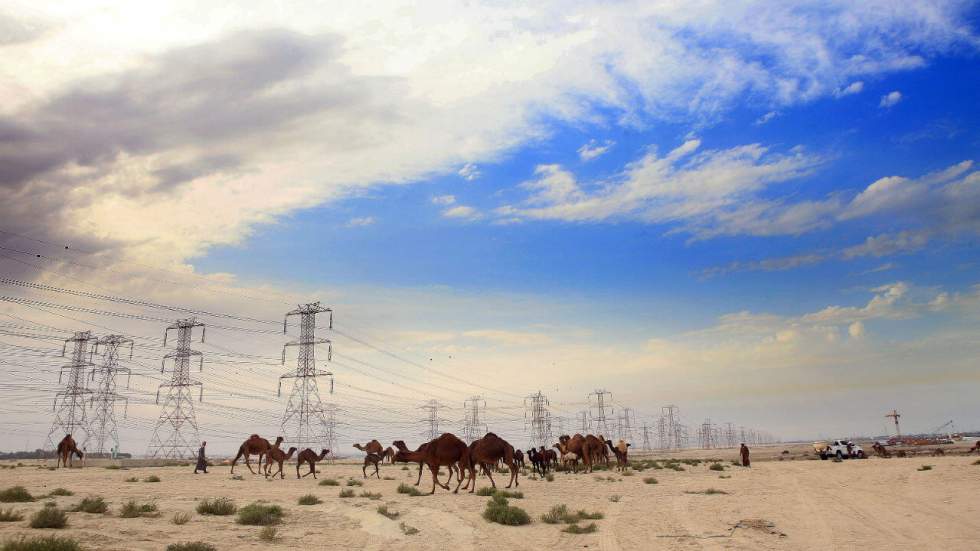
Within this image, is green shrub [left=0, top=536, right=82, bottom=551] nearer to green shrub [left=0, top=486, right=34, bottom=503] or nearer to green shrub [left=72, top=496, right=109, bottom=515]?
green shrub [left=72, top=496, right=109, bottom=515]

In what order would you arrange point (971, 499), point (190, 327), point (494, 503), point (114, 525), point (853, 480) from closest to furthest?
point (114, 525)
point (494, 503)
point (971, 499)
point (853, 480)
point (190, 327)

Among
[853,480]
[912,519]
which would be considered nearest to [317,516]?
[912,519]

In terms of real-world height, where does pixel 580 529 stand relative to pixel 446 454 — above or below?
below

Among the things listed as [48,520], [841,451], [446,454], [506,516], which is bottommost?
[841,451]

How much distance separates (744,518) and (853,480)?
20.2m

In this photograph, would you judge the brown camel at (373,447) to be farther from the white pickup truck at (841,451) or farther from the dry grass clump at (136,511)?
the white pickup truck at (841,451)

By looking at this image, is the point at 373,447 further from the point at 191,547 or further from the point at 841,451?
the point at 841,451

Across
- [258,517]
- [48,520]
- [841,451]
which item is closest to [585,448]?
[258,517]

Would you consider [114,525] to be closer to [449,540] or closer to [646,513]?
[449,540]

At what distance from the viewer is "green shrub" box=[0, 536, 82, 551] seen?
419 inches

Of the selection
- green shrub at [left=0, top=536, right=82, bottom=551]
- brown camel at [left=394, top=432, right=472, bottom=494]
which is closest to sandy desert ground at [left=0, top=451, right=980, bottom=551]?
green shrub at [left=0, top=536, right=82, bottom=551]

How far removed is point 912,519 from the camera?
18016 mm

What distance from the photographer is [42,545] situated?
10.9m

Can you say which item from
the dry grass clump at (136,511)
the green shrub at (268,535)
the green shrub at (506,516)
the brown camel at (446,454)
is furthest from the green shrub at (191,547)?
the brown camel at (446,454)
